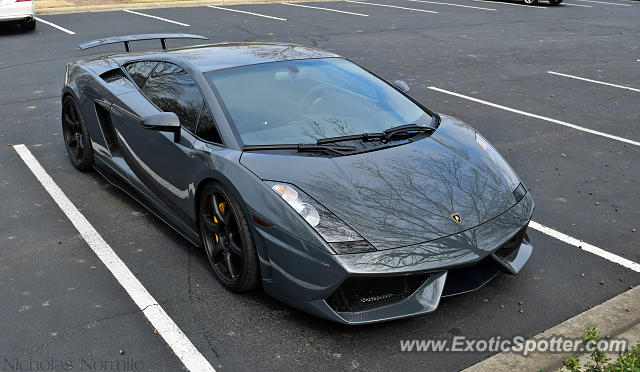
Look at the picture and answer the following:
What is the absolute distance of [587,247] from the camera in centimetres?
489

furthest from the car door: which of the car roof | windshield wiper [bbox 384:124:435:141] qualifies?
windshield wiper [bbox 384:124:435:141]

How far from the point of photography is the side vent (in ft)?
18.4

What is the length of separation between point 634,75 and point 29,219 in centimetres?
954

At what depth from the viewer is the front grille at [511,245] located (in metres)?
3.95

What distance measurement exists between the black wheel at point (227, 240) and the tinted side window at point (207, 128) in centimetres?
33

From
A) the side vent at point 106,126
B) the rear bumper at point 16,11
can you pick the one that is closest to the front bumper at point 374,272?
the side vent at point 106,126

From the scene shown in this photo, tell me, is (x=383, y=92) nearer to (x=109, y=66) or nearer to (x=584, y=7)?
(x=109, y=66)

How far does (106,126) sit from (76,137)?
2.66ft

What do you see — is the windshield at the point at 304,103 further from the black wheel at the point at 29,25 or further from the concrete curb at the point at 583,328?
the black wheel at the point at 29,25

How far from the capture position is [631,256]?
186 inches

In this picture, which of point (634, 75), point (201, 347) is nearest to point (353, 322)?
point (201, 347)

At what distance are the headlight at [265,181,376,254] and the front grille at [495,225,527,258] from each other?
862 millimetres

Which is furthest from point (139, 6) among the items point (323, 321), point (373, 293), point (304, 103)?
point (373, 293)

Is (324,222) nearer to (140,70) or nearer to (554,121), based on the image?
(140,70)
